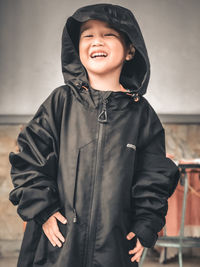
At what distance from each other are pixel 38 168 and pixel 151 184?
12.2 inches

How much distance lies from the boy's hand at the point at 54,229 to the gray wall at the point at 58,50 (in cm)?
178

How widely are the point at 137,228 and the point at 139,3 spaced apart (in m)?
2.05

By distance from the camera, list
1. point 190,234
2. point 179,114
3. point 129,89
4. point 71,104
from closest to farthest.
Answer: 1. point 71,104
2. point 129,89
3. point 190,234
4. point 179,114

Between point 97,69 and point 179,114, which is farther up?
point 97,69

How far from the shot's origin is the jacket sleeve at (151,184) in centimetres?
108

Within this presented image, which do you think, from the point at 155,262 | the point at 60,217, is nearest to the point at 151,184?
the point at 60,217

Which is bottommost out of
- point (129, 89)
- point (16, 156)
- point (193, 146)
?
point (193, 146)

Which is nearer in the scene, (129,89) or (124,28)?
(124,28)

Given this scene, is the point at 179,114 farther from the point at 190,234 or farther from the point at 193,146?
the point at 190,234

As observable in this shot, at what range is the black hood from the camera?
113 centimetres

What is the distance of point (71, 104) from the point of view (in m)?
1.14

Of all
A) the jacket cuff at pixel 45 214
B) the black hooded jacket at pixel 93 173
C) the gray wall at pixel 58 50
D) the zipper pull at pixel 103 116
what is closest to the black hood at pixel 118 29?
the black hooded jacket at pixel 93 173

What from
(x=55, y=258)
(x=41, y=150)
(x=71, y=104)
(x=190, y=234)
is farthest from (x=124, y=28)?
(x=190, y=234)

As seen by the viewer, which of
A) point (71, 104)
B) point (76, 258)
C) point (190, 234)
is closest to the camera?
point (76, 258)
